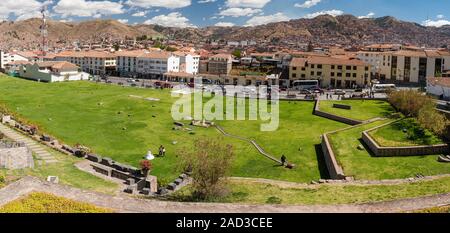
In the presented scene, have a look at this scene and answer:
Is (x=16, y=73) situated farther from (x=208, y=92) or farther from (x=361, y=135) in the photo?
(x=361, y=135)

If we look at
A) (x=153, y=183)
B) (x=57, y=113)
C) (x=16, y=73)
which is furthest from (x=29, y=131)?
(x=16, y=73)

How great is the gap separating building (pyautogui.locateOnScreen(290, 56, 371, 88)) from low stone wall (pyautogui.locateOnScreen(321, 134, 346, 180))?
49.1 m

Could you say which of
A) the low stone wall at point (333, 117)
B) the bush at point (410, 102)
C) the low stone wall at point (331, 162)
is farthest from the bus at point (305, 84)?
the low stone wall at point (331, 162)

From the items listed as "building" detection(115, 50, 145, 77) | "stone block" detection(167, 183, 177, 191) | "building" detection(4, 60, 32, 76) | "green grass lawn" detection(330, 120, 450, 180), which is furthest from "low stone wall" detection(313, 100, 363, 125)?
"building" detection(4, 60, 32, 76)

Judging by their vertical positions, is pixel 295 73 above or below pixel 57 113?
above

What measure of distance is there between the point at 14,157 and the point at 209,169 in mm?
16557

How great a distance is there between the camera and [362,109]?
57.2 m

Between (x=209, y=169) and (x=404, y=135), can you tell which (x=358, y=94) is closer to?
(x=404, y=135)

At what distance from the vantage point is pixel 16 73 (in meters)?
108

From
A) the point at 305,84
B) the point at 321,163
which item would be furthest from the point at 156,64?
the point at 321,163

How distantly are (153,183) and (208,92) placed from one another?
160 feet

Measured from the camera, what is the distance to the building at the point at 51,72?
9822 centimetres

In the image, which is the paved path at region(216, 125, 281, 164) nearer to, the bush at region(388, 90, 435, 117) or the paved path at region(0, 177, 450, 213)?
the bush at region(388, 90, 435, 117)

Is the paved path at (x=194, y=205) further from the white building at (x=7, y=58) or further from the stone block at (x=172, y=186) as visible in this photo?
the white building at (x=7, y=58)
